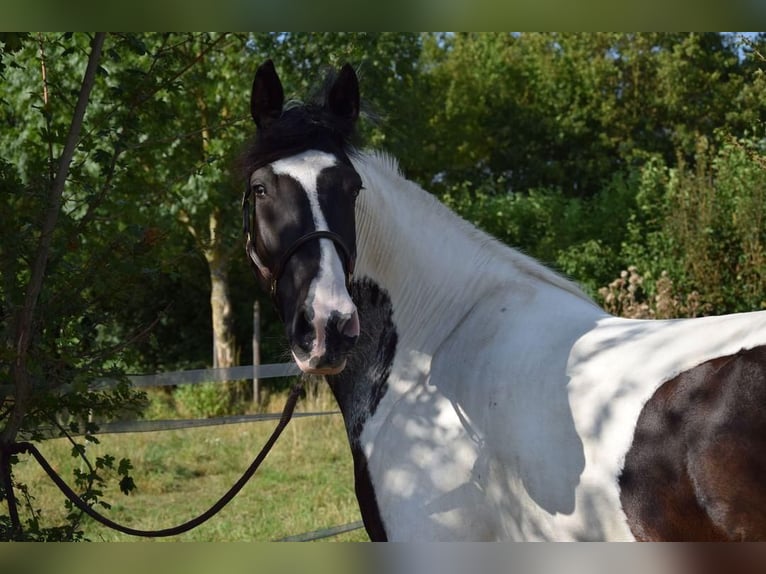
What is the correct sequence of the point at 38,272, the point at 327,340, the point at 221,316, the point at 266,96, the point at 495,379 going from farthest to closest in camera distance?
the point at 221,316 → the point at 38,272 → the point at 266,96 → the point at 495,379 → the point at 327,340

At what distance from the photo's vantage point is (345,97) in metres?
2.88

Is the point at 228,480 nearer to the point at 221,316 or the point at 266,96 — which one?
the point at 266,96

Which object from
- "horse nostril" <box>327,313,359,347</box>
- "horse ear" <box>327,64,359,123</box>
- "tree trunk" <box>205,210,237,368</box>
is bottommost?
"tree trunk" <box>205,210,237,368</box>

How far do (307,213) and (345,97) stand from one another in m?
0.59

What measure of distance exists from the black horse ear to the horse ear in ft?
0.63

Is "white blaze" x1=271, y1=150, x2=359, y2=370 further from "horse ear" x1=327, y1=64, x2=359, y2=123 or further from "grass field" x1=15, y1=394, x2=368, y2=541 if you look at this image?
"grass field" x1=15, y1=394, x2=368, y2=541

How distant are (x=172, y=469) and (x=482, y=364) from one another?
21.3ft

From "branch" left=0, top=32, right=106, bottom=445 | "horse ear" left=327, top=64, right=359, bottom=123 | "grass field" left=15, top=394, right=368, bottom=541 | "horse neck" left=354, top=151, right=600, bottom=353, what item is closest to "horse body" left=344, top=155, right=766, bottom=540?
"horse neck" left=354, top=151, right=600, bottom=353

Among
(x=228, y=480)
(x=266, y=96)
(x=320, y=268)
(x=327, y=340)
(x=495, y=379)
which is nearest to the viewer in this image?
(x=327, y=340)

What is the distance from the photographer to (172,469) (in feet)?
27.3

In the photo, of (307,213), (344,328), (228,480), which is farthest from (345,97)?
(228,480)

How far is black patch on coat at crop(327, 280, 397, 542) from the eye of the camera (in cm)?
283

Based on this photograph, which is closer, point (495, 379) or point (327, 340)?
point (327, 340)
